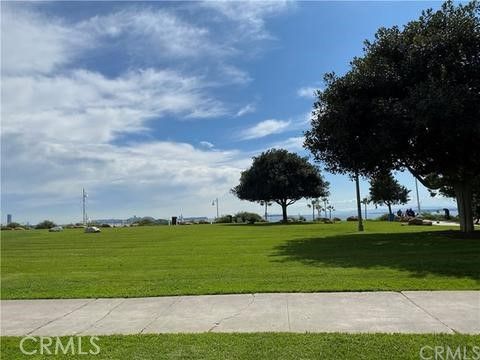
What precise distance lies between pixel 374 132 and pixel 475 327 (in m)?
16.1

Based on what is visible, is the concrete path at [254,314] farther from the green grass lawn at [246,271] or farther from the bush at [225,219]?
the bush at [225,219]

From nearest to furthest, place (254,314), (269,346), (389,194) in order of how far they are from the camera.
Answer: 1. (269,346)
2. (254,314)
3. (389,194)

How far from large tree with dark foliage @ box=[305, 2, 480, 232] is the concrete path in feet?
39.6

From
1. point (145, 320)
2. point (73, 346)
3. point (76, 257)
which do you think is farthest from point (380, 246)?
point (73, 346)

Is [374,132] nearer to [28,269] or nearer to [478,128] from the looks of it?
[478,128]

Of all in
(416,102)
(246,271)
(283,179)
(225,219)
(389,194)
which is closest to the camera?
(246,271)

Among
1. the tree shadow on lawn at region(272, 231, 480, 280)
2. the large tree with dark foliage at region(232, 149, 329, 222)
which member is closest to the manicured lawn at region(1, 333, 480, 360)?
the tree shadow on lawn at region(272, 231, 480, 280)

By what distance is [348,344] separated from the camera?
20.4 feet

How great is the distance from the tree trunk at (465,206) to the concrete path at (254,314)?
16215 millimetres

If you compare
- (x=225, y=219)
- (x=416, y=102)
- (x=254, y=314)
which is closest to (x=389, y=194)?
(x=225, y=219)

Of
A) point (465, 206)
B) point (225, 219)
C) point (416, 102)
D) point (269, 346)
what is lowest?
point (269, 346)

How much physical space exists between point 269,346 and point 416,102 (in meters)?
15.9

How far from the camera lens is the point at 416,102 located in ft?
65.1

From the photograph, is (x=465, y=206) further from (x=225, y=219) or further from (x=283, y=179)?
(x=225, y=219)
